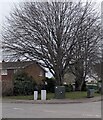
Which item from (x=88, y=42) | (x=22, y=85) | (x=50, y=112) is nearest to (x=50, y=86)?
(x=22, y=85)

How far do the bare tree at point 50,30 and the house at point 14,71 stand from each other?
3628mm

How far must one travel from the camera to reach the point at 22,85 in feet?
124

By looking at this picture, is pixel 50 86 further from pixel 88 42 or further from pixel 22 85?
pixel 88 42

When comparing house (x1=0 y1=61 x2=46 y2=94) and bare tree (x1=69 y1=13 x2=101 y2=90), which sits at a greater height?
bare tree (x1=69 y1=13 x2=101 y2=90)

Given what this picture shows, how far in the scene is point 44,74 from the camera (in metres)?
62.2

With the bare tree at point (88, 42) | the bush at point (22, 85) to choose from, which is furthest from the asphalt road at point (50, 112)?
the bush at point (22, 85)

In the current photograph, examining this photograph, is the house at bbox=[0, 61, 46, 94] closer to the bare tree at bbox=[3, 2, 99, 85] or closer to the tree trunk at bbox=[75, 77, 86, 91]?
the bare tree at bbox=[3, 2, 99, 85]

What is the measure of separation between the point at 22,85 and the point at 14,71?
10577mm

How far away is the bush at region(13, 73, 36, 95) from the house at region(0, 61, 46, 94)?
2.31ft

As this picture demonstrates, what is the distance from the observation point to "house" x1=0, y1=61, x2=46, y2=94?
122ft

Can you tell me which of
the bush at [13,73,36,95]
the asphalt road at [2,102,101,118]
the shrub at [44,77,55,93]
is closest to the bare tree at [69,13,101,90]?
the bush at [13,73,36,95]

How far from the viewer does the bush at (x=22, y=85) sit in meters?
37.7

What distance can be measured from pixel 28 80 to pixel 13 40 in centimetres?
695

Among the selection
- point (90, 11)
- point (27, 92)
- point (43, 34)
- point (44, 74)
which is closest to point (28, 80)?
point (27, 92)
